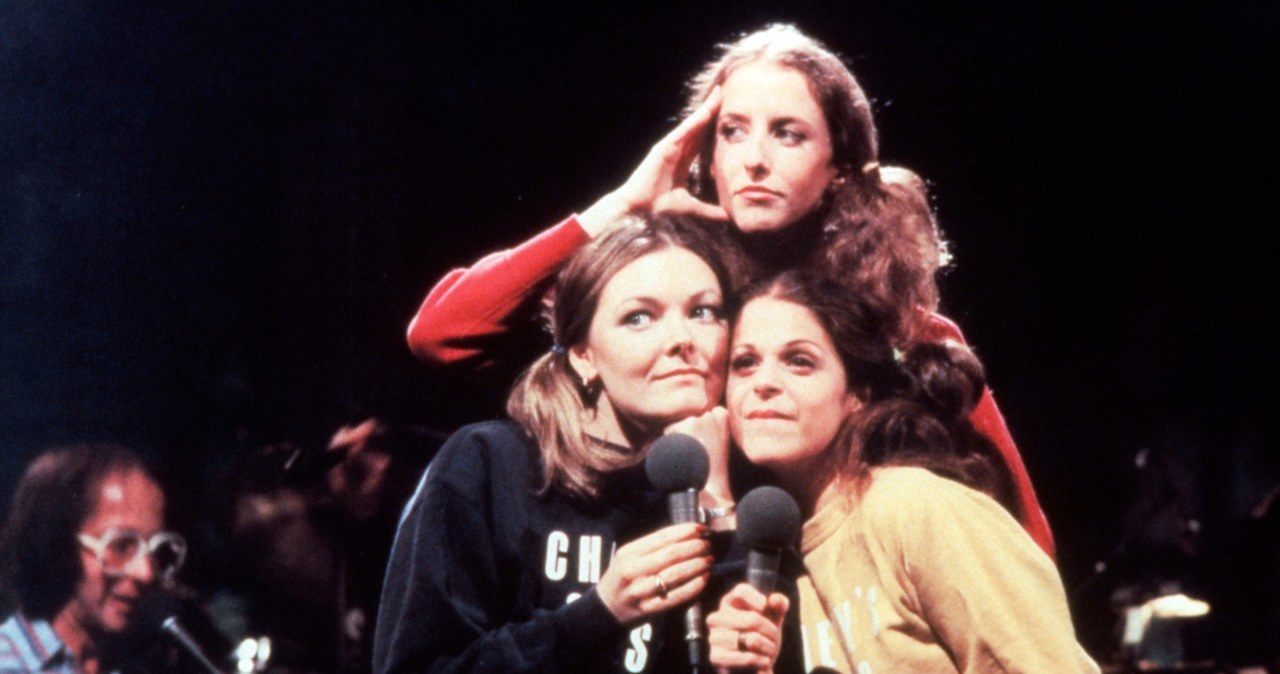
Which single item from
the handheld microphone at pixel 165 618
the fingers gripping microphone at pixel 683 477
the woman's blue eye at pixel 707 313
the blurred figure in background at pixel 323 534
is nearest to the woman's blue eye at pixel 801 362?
the woman's blue eye at pixel 707 313

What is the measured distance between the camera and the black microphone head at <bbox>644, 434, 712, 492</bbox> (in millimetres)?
2145

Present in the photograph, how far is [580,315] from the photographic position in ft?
8.39

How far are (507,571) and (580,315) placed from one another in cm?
51

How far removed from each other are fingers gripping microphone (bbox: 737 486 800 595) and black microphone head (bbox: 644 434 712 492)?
4.2 inches

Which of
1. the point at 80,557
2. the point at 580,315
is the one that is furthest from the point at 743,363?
the point at 80,557

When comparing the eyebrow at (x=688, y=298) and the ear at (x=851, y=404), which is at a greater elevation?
the eyebrow at (x=688, y=298)

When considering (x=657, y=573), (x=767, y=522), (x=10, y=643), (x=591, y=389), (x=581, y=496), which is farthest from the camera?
(x=10, y=643)

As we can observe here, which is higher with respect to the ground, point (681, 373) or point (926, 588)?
point (681, 373)

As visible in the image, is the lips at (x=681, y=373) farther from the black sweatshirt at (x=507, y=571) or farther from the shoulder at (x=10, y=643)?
the shoulder at (x=10, y=643)

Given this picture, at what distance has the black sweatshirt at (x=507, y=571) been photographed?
227cm

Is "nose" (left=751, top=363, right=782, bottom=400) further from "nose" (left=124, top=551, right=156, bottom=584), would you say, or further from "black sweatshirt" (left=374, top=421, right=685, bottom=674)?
"nose" (left=124, top=551, right=156, bottom=584)

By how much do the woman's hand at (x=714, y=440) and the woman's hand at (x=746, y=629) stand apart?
1.20ft

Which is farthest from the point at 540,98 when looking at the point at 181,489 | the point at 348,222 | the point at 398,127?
the point at 181,489

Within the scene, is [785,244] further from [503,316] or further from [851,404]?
[503,316]
